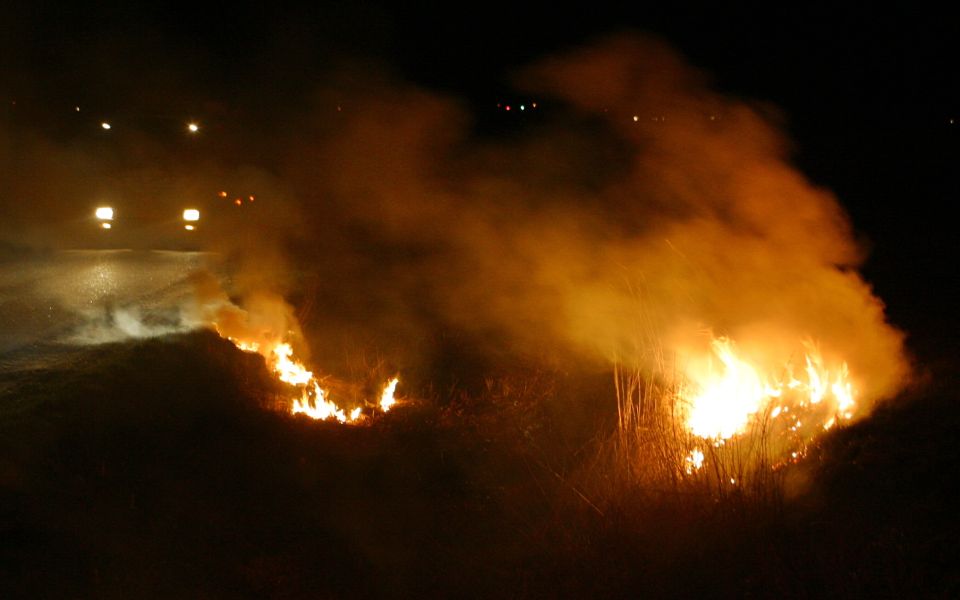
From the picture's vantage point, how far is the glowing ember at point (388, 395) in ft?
22.5

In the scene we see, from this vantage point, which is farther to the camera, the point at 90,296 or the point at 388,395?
the point at 90,296

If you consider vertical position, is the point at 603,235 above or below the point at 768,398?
above

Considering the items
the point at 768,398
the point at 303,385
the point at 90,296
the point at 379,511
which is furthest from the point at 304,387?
the point at 90,296

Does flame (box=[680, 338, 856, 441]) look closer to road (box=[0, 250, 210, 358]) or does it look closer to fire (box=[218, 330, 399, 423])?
fire (box=[218, 330, 399, 423])

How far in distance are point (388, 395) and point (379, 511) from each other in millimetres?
1997

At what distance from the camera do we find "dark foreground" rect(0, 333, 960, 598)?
3754mm

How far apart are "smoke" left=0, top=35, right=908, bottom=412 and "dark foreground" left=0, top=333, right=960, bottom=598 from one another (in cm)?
138

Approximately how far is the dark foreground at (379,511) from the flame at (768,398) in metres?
0.31

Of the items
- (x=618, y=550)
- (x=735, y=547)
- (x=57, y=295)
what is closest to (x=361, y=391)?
(x=618, y=550)

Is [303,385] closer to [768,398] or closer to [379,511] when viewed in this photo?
[379,511]

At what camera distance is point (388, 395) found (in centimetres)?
710

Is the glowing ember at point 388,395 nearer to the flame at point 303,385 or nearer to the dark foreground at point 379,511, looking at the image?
the flame at point 303,385

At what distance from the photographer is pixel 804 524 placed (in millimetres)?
4082

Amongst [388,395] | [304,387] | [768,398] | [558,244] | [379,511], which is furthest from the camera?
[558,244]
